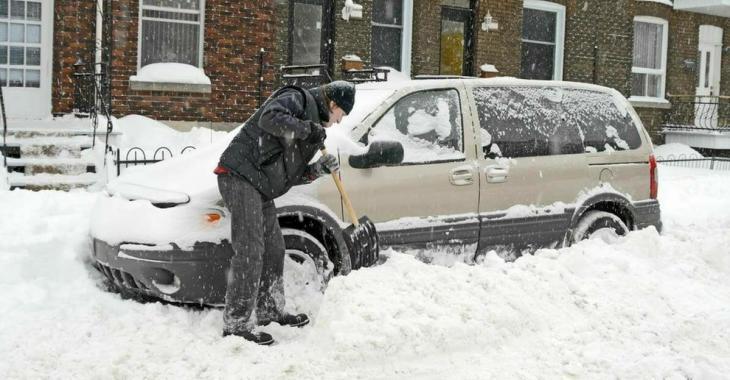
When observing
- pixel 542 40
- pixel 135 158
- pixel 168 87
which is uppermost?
pixel 542 40

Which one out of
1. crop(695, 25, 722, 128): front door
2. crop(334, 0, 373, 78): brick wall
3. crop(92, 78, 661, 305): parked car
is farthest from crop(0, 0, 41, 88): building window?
crop(695, 25, 722, 128): front door

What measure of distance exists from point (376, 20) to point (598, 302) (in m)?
11.9

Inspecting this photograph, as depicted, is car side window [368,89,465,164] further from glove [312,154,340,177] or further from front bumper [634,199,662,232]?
front bumper [634,199,662,232]

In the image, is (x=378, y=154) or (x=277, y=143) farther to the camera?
(x=378, y=154)

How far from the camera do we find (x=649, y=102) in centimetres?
2125

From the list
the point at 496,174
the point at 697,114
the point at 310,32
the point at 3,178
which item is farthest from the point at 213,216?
the point at 697,114

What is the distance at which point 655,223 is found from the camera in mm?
7762

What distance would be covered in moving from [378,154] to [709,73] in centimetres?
1958

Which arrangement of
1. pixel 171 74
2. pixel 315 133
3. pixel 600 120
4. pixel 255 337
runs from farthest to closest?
pixel 171 74 < pixel 600 120 < pixel 255 337 < pixel 315 133

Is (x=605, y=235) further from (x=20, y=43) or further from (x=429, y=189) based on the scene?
(x=20, y=43)

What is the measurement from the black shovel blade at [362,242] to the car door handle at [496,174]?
1.33m

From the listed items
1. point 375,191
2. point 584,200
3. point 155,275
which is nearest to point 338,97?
point 375,191

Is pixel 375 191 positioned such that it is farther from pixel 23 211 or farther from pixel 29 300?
pixel 23 211

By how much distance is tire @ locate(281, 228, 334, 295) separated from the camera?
5.86 m
